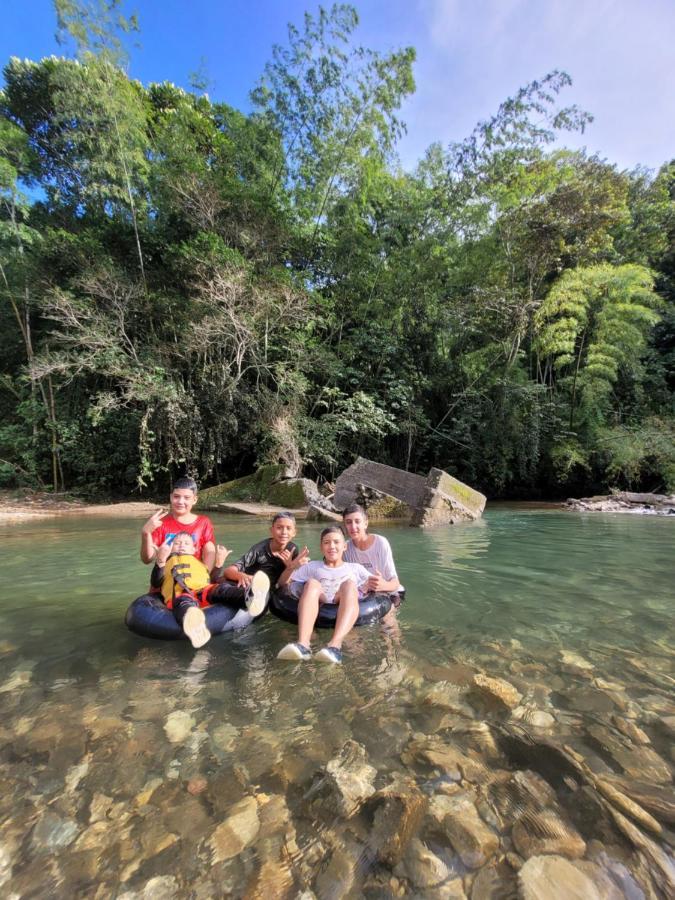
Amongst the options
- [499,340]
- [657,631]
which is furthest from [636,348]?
[657,631]

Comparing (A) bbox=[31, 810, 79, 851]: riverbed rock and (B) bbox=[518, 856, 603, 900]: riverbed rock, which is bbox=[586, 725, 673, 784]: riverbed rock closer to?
(B) bbox=[518, 856, 603, 900]: riverbed rock

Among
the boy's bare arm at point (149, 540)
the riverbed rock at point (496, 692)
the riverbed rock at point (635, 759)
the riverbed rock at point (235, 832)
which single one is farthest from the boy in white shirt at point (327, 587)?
the riverbed rock at point (635, 759)

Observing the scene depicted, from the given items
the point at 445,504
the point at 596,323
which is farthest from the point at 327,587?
the point at 596,323

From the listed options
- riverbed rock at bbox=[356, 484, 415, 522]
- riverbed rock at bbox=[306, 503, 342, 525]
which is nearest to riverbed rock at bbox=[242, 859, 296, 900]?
riverbed rock at bbox=[306, 503, 342, 525]

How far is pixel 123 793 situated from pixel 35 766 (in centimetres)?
44

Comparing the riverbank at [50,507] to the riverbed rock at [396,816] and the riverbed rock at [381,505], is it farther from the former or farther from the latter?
the riverbed rock at [396,816]

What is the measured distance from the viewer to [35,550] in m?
6.41

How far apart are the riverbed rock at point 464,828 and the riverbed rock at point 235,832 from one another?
0.59 metres

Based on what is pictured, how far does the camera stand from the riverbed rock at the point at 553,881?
1190 millimetres

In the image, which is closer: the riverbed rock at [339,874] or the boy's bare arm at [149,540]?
the riverbed rock at [339,874]

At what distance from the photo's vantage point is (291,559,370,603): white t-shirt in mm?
3178

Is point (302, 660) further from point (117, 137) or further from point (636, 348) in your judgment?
point (636, 348)

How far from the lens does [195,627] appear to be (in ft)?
8.75

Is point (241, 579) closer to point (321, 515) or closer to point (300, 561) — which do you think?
point (300, 561)
